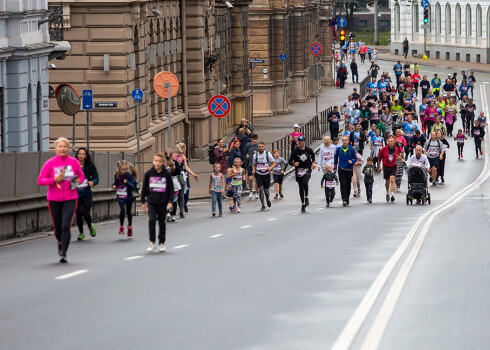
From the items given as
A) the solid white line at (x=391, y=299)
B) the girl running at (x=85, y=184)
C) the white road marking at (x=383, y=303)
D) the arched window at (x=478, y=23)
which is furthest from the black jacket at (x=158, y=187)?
the arched window at (x=478, y=23)

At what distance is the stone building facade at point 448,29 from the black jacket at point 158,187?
85606mm

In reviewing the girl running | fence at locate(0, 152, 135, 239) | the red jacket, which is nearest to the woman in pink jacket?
the girl running

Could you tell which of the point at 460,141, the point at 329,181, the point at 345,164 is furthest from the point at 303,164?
the point at 460,141

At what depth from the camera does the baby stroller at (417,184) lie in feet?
102

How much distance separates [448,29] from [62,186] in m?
94.3

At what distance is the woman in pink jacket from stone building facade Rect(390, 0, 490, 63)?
87.5m

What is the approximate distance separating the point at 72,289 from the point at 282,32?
51.6 meters

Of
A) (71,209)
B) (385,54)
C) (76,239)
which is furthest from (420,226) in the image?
(385,54)

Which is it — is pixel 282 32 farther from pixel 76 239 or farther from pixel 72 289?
pixel 72 289

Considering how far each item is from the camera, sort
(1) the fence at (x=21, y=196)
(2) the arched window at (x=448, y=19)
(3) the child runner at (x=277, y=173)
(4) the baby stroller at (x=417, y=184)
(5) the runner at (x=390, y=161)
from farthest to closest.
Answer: (2) the arched window at (x=448, y=19) < (3) the child runner at (x=277, y=173) < (5) the runner at (x=390, y=161) < (4) the baby stroller at (x=417, y=184) < (1) the fence at (x=21, y=196)

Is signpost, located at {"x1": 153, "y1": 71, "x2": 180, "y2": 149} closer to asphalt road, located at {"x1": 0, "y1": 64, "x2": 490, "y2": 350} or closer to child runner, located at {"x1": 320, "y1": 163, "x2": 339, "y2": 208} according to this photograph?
child runner, located at {"x1": 320, "y1": 163, "x2": 339, "y2": 208}

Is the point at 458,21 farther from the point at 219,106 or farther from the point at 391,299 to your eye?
the point at 391,299

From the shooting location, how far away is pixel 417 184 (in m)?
31.2

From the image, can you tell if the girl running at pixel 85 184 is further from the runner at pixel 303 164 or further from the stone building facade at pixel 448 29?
the stone building facade at pixel 448 29
